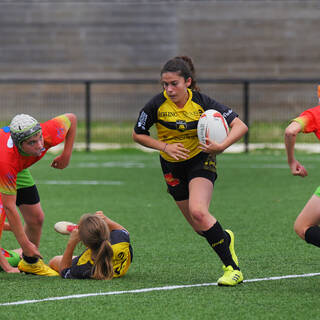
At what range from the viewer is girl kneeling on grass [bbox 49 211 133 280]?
620 cm

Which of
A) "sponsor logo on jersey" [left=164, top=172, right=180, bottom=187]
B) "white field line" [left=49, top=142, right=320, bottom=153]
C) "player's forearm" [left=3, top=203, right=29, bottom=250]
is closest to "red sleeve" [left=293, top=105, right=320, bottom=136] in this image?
"sponsor logo on jersey" [left=164, top=172, right=180, bottom=187]

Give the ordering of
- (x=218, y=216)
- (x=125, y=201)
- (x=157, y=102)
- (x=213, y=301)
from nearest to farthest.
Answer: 1. (x=213, y=301)
2. (x=157, y=102)
3. (x=218, y=216)
4. (x=125, y=201)

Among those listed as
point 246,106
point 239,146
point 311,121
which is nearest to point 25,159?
point 311,121

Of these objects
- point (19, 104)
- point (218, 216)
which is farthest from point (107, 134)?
point (218, 216)

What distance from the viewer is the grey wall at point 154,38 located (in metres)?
23.4

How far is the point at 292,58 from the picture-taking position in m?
23.5

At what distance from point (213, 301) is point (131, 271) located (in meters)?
1.33

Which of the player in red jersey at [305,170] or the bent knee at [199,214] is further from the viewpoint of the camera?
the bent knee at [199,214]

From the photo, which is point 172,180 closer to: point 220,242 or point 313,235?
point 220,242

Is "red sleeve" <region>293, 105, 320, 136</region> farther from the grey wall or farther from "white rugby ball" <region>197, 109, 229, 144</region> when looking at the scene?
the grey wall

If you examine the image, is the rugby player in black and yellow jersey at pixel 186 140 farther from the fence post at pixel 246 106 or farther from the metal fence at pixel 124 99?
the metal fence at pixel 124 99

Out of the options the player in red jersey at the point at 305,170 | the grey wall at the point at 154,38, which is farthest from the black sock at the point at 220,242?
the grey wall at the point at 154,38

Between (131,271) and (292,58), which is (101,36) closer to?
(292,58)

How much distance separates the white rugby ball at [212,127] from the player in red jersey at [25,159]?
48.7 inches
